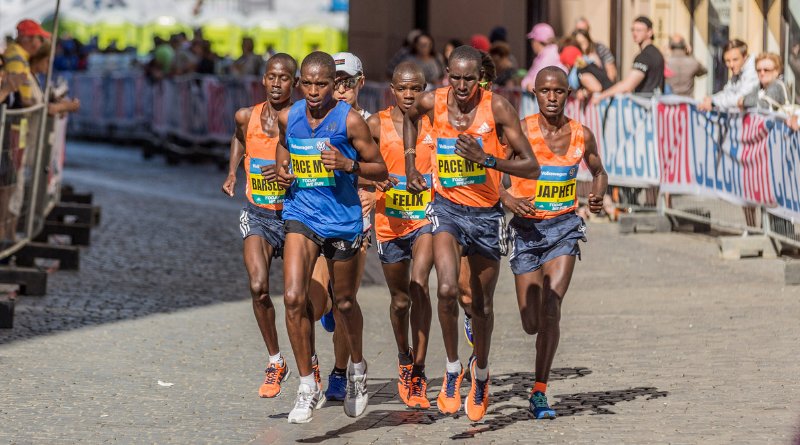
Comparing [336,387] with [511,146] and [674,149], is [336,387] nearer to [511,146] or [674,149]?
[511,146]

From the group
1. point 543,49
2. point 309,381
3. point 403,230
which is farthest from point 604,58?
point 309,381

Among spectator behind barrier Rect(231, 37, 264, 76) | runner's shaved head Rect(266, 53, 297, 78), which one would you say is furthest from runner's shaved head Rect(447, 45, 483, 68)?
spectator behind barrier Rect(231, 37, 264, 76)

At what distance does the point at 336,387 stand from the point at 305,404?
2.92 feet

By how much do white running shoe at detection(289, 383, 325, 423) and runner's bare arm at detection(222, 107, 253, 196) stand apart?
1391mm

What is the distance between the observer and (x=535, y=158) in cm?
850

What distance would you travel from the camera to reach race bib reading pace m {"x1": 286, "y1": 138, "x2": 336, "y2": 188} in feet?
27.1

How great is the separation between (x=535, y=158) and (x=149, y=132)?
79.0 ft

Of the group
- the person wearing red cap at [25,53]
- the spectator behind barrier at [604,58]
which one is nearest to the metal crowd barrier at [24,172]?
the person wearing red cap at [25,53]

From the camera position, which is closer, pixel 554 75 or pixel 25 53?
pixel 554 75

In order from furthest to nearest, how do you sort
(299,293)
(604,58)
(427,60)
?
(427,60), (604,58), (299,293)

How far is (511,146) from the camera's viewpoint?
8.54 metres

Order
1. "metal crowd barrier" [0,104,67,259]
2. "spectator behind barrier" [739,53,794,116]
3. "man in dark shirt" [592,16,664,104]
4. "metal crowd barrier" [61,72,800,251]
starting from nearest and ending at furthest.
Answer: "metal crowd barrier" [0,104,67,259] → "metal crowd barrier" [61,72,800,251] → "spectator behind barrier" [739,53,794,116] → "man in dark shirt" [592,16,664,104]

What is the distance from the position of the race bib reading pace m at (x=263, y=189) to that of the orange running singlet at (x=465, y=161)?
893 millimetres

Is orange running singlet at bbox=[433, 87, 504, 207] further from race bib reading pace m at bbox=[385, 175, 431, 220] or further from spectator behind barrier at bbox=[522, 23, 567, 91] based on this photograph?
spectator behind barrier at bbox=[522, 23, 567, 91]
